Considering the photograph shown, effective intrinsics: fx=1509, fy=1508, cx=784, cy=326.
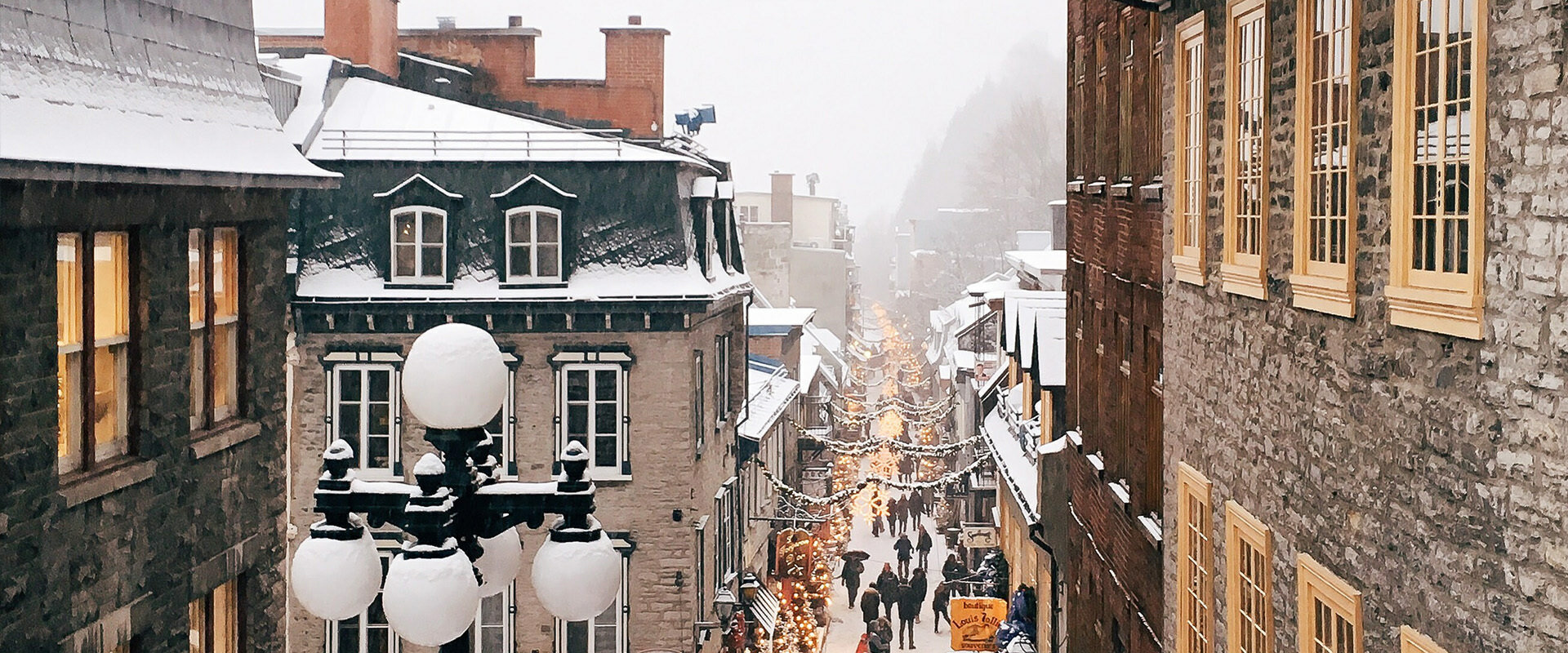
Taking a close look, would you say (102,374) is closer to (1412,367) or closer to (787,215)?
(1412,367)

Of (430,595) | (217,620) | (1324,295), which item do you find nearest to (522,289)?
(217,620)

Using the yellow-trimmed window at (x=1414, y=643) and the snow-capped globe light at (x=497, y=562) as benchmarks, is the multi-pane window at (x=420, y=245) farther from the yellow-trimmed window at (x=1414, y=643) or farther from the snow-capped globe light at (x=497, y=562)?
the yellow-trimmed window at (x=1414, y=643)

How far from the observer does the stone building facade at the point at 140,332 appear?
30.1ft

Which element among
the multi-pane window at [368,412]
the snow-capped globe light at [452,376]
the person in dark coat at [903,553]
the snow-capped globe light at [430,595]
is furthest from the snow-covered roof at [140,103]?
the person in dark coat at [903,553]

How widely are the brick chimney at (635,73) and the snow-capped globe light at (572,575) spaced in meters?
23.8

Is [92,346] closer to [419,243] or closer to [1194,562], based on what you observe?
[1194,562]

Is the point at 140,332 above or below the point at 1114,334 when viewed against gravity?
above

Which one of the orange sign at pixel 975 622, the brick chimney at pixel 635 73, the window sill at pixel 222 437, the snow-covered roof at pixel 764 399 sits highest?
the brick chimney at pixel 635 73

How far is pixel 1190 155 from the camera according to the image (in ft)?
38.7

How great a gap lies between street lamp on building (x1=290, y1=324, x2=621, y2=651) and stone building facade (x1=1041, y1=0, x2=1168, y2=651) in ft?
24.9

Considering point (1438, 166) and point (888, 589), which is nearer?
point (1438, 166)

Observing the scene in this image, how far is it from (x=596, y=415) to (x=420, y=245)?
12.4ft

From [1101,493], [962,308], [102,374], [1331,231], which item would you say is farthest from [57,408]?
[962,308]

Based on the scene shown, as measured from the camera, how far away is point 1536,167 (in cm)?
522
